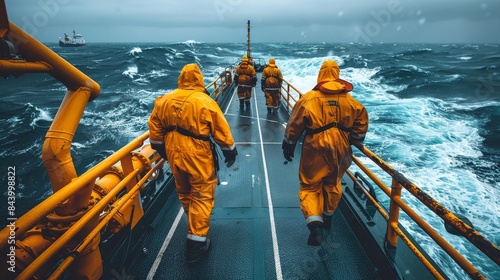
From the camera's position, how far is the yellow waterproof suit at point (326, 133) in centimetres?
270

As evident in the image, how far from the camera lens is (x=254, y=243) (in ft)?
10.1

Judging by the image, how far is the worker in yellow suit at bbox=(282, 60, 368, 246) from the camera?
2.70m

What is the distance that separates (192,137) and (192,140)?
32 millimetres

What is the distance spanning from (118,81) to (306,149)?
114 feet

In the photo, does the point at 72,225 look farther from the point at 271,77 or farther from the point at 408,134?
the point at 408,134

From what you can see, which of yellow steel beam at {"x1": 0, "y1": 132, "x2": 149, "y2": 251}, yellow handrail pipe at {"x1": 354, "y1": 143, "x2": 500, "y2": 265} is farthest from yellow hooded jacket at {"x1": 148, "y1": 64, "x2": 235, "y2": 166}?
yellow handrail pipe at {"x1": 354, "y1": 143, "x2": 500, "y2": 265}

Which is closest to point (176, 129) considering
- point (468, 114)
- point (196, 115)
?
point (196, 115)

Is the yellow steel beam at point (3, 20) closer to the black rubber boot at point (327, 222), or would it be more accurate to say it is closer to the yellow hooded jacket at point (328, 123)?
the yellow hooded jacket at point (328, 123)

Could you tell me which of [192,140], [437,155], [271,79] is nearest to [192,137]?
[192,140]

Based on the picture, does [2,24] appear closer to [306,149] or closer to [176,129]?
[176,129]

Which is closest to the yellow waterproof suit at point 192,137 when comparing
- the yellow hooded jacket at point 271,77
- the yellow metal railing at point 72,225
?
the yellow metal railing at point 72,225

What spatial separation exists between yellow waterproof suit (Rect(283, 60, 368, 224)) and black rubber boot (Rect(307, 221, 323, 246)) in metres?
0.05

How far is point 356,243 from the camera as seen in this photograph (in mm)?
2994

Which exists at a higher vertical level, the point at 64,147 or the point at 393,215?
the point at 64,147
